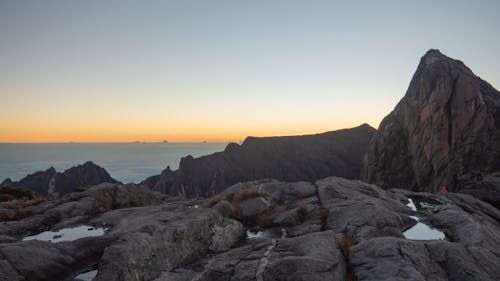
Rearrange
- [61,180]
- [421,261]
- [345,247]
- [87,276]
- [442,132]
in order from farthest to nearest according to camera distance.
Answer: [61,180]
[442,132]
[345,247]
[87,276]
[421,261]

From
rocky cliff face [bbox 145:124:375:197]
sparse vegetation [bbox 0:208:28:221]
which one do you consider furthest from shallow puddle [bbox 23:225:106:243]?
rocky cliff face [bbox 145:124:375:197]

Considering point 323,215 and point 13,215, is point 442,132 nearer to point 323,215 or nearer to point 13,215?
point 323,215

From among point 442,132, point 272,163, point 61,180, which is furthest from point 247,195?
point 61,180

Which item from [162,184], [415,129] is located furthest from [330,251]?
[162,184]

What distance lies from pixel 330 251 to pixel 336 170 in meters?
166

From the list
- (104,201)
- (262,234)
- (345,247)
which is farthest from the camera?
(104,201)

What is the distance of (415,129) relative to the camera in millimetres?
89000

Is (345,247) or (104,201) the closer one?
(345,247)

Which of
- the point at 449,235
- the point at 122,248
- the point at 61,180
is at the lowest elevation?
the point at 61,180

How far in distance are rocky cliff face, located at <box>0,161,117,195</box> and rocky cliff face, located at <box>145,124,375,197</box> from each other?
102 feet

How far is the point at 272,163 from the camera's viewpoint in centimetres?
17888

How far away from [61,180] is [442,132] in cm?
16639

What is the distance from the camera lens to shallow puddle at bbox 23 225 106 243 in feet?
55.4

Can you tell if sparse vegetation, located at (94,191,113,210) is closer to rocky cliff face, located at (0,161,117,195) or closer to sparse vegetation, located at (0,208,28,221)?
sparse vegetation, located at (0,208,28,221)
